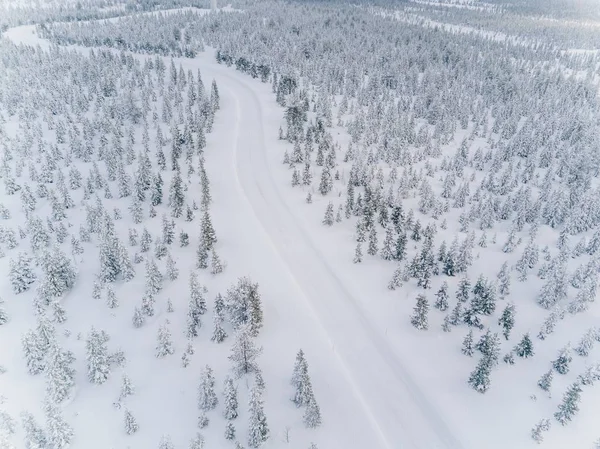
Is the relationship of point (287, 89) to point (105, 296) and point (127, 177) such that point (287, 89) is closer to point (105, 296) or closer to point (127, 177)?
point (127, 177)

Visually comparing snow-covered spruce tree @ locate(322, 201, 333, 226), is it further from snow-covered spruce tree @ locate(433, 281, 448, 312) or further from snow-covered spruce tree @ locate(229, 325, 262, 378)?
snow-covered spruce tree @ locate(229, 325, 262, 378)

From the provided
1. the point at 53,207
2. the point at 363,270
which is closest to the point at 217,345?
the point at 363,270

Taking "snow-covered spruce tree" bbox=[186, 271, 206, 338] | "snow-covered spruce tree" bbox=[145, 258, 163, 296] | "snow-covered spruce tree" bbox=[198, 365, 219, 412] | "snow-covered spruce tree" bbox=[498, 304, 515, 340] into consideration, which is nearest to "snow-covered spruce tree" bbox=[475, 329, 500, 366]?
"snow-covered spruce tree" bbox=[498, 304, 515, 340]

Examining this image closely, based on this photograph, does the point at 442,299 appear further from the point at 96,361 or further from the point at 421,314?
the point at 96,361

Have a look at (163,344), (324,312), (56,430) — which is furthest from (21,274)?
(324,312)

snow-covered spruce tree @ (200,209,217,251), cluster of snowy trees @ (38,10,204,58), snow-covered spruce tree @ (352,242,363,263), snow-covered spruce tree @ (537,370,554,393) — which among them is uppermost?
cluster of snowy trees @ (38,10,204,58)

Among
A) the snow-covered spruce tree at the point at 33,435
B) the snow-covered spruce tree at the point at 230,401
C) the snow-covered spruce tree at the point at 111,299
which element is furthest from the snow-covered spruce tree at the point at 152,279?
the snow-covered spruce tree at the point at 230,401
